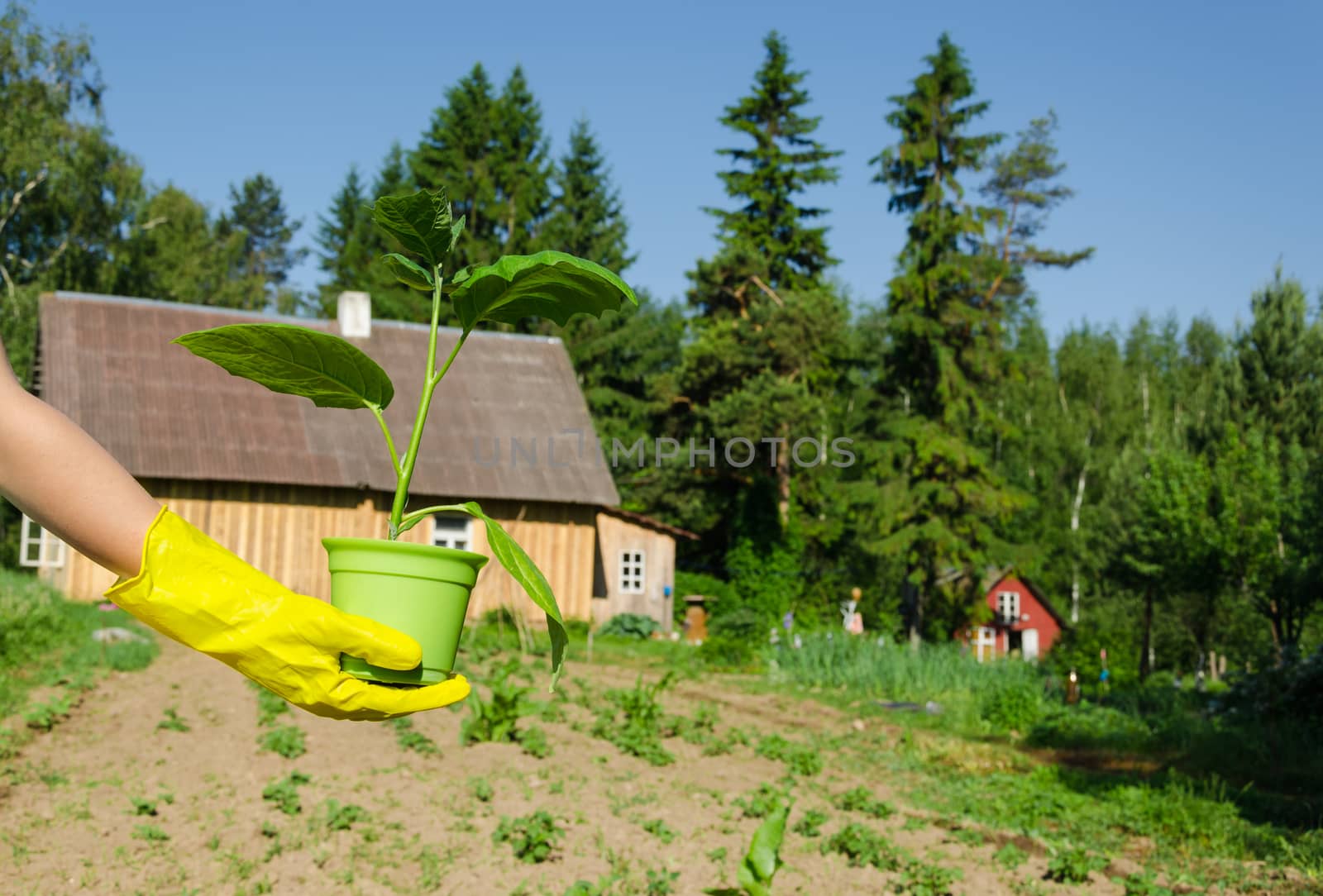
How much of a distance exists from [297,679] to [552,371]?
21.3 meters

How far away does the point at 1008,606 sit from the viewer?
3042 cm

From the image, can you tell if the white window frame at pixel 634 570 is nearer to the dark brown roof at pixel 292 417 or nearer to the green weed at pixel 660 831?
the dark brown roof at pixel 292 417

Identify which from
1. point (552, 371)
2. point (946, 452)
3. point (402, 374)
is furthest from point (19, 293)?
point (946, 452)

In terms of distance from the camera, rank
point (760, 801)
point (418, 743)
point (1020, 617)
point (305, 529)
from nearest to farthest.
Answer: point (760, 801) → point (418, 743) → point (305, 529) → point (1020, 617)

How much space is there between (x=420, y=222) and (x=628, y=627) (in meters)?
19.9

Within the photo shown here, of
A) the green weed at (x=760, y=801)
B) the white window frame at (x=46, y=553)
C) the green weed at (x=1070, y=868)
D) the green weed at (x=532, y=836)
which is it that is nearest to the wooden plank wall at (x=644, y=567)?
the white window frame at (x=46, y=553)

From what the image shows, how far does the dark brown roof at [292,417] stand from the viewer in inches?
729

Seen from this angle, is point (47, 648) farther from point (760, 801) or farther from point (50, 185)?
point (50, 185)

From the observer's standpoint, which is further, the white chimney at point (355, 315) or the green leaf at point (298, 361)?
the white chimney at point (355, 315)

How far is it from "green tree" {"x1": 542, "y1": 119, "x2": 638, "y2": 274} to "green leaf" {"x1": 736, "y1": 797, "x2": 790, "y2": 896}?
32.8 metres

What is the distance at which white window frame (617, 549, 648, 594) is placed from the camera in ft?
74.2

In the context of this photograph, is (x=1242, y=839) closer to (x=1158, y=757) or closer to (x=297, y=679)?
(x=1158, y=757)

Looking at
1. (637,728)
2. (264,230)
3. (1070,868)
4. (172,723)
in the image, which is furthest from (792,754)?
(264,230)

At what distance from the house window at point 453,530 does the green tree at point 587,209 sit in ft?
54.3
